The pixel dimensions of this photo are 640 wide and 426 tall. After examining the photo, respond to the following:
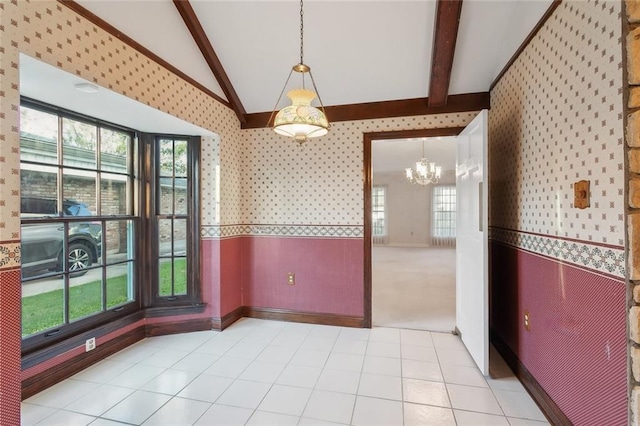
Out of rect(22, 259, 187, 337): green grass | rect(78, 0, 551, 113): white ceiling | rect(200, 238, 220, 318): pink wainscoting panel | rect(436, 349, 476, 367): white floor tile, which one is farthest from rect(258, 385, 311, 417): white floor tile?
rect(78, 0, 551, 113): white ceiling

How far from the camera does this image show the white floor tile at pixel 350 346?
9.16 feet

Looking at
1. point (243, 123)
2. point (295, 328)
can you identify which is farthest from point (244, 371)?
point (243, 123)

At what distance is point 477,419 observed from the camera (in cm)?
186

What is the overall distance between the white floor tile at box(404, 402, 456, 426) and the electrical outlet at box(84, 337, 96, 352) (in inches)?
101

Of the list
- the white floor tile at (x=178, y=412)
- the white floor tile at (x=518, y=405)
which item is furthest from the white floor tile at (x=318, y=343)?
the white floor tile at (x=518, y=405)

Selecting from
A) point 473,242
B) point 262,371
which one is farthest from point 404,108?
point 262,371

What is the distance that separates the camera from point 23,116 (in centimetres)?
211

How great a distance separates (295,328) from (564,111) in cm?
305

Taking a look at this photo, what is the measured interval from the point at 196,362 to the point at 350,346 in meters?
1.41

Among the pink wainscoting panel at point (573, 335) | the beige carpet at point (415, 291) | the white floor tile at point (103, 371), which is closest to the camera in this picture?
the pink wainscoting panel at point (573, 335)

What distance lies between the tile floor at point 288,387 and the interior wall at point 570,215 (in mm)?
498

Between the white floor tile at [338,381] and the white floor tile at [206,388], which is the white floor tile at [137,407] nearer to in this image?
the white floor tile at [206,388]

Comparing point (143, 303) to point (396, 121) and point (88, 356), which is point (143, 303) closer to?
point (88, 356)

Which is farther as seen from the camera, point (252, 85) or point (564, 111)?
point (252, 85)
